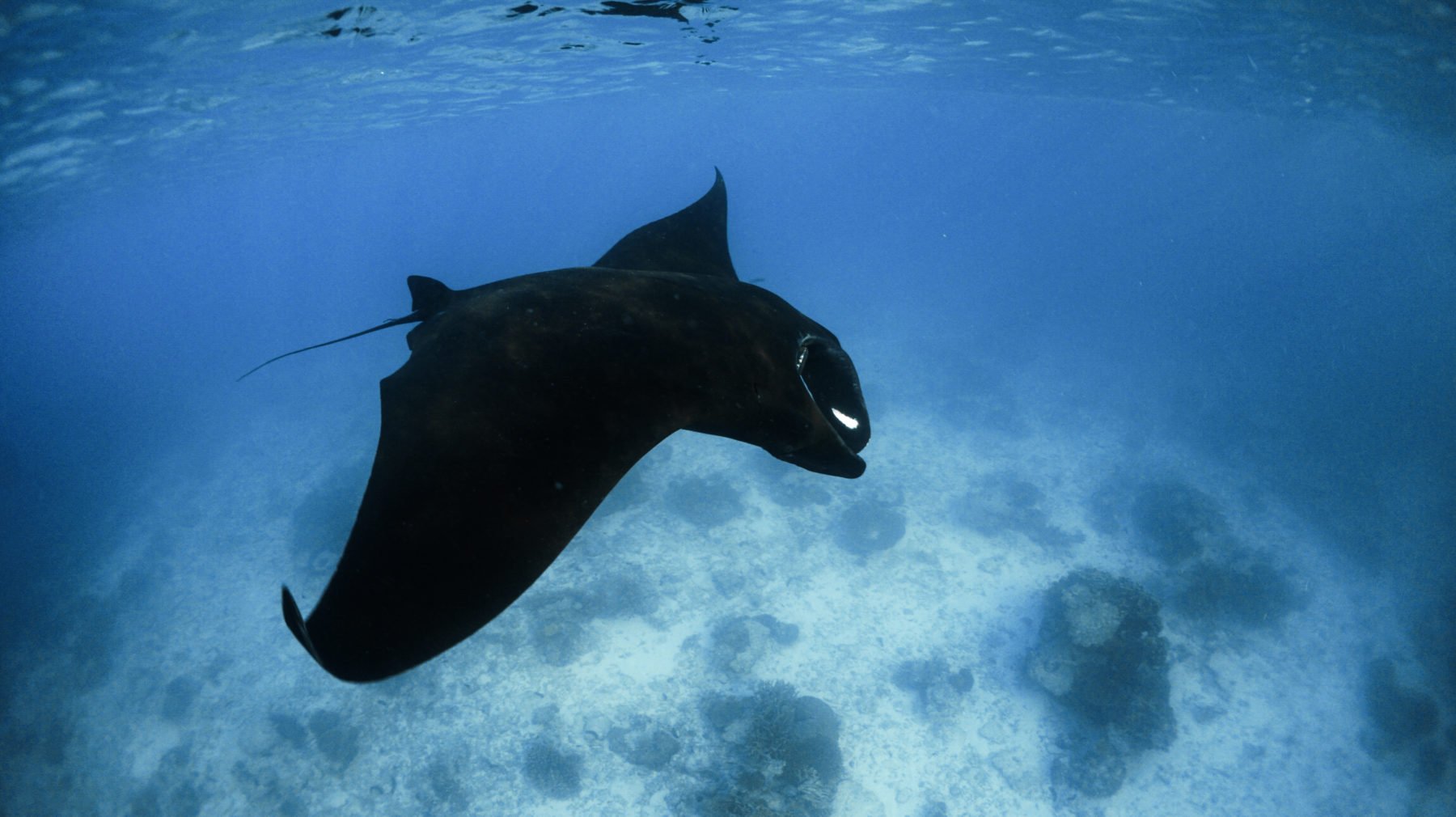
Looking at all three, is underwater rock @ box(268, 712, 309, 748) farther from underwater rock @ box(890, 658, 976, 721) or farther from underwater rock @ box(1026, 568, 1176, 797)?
underwater rock @ box(1026, 568, 1176, 797)

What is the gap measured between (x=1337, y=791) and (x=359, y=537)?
19.7 meters

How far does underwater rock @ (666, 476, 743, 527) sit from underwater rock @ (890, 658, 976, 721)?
264 inches

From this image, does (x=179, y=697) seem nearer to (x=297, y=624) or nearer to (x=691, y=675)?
(x=691, y=675)

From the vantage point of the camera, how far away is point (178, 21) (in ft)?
38.5

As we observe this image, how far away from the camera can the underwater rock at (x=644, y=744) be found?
12.1m

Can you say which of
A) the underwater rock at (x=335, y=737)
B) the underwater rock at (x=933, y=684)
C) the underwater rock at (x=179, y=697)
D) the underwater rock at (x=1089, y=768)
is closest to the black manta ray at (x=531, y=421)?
the underwater rock at (x=933, y=684)

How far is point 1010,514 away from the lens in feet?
62.5

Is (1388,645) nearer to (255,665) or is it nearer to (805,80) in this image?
(255,665)

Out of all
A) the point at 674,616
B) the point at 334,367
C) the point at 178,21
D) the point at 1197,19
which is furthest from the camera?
the point at 334,367

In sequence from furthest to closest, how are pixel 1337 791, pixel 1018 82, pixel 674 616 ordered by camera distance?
pixel 1018 82 → pixel 674 616 → pixel 1337 791

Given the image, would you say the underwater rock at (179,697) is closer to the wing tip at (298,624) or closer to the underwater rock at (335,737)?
the underwater rock at (335,737)

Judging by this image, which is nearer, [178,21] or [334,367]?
[178,21]

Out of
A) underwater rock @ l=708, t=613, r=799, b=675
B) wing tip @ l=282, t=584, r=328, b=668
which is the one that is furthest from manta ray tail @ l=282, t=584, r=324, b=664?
underwater rock @ l=708, t=613, r=799, b=675

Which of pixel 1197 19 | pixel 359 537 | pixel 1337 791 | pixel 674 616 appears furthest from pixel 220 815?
pixel 1197 19
